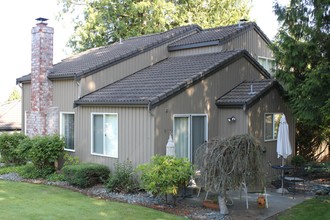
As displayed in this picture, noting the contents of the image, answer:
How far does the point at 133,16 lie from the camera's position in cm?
3148

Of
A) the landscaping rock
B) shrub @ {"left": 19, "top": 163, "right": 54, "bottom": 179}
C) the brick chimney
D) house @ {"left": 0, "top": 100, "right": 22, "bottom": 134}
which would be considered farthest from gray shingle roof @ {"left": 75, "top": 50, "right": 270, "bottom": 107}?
house @ {"left": 0, "top": 100, "right": 22, "bottom": 134}

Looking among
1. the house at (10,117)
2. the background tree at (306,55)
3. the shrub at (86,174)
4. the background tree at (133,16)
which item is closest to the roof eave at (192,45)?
the background tree at (306,55)

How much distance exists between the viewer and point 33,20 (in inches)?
619

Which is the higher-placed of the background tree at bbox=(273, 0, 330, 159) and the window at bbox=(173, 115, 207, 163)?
the background tree at bbox=(273, 0, 330, 159)

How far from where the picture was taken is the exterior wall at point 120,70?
14.0 metres

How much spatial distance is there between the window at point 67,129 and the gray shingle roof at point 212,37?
5.70m

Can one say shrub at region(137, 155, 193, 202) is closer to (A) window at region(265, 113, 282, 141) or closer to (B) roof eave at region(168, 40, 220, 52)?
(A) window at region(265, 113, 282, 141)

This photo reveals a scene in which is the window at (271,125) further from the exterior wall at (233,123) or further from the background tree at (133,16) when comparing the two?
the background tree at (133,16)

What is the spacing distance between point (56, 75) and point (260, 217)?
9914mm

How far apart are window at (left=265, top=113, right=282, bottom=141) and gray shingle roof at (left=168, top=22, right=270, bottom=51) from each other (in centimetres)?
391

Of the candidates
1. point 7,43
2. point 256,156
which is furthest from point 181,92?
point 7,43

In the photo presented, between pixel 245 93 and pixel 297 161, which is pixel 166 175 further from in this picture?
pixel 297 161

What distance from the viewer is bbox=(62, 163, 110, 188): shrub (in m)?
11.7

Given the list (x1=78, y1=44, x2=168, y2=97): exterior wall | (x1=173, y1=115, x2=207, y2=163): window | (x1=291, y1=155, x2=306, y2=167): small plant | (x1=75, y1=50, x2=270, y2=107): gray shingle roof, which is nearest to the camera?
(x1=75, y1=50, x2=270, y2=107): gray shingle roof
